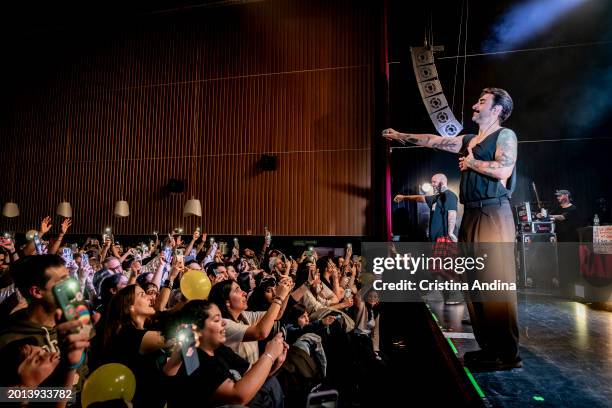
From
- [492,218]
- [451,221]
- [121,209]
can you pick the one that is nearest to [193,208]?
[121,209]

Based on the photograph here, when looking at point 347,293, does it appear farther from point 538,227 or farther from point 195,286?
point 538,227

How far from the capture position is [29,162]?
1070cm

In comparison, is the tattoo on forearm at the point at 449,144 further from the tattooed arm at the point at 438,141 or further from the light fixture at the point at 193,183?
the light fixture at the point at 193,183

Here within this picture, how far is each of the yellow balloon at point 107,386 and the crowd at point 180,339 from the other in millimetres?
34

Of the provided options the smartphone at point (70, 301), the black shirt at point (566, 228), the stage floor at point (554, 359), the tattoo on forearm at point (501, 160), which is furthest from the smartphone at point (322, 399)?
the black shirt at point (566, 228)

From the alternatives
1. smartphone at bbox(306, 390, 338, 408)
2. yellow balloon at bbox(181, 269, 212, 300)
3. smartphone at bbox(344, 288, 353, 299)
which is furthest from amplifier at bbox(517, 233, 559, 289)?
yellow balloon at bbox(181, 269, 212, 300)

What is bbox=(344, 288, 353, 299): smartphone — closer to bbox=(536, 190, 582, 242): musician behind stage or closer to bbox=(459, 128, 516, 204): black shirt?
bbox=(459, 128, 516, 204): black shirt

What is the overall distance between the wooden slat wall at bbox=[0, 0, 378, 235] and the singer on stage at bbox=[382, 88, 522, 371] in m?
6.31

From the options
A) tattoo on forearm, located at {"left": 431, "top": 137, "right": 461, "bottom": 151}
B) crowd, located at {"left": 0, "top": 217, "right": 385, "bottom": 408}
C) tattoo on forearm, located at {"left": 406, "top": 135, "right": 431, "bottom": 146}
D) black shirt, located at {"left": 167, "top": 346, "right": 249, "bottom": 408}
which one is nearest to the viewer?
crowd, located at {"left": 0, "top": 217, "right": 385, "bottom": 408}

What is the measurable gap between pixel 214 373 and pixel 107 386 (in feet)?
1.66

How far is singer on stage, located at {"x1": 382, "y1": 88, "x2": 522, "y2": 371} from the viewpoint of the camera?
229 centimetres

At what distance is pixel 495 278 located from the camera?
7.62ft

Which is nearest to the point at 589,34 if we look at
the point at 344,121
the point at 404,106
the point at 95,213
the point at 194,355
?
the point at 404,106

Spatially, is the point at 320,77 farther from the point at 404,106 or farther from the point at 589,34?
the point at 589,34
